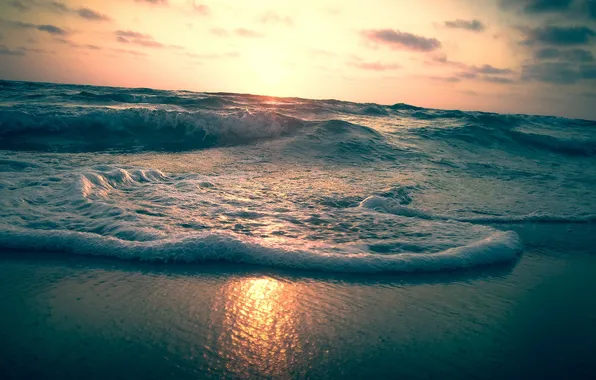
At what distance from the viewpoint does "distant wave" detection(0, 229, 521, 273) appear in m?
3.72

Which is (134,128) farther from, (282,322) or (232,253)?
(282,322)

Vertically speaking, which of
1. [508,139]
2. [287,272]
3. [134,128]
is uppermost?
[508,139]

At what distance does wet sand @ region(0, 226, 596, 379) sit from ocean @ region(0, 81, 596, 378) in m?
0.01

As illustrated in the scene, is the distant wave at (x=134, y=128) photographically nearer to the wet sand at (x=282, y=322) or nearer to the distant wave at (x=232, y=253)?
the distant wave at (x=232, y=253)

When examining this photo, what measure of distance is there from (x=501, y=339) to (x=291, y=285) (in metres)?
1.59

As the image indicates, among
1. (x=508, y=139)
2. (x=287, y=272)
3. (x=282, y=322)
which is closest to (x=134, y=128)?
(x=287, y=272)

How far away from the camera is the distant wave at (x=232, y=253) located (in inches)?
147

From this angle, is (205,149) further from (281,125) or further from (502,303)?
(502,303)

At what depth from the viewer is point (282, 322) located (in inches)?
107

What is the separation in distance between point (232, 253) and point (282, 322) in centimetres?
127

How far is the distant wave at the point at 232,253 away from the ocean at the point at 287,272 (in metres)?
0.02

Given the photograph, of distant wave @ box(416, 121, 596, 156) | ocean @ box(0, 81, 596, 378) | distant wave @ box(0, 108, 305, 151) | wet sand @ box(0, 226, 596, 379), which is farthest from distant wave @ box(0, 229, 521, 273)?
distant wave @ box(416, 121, 596, 156)

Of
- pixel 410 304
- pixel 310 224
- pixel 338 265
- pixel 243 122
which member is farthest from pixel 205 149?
pixel 410 304

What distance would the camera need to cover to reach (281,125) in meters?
14.2
